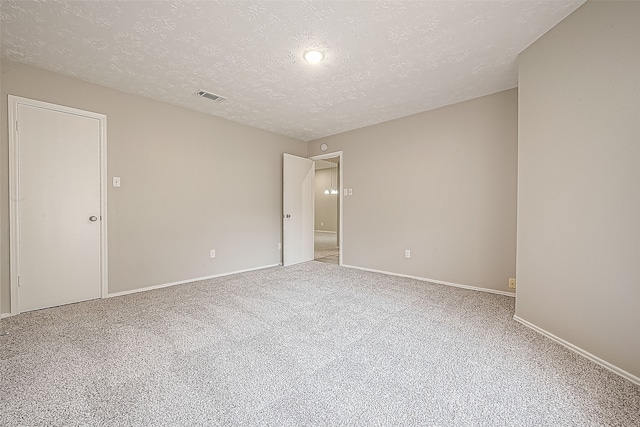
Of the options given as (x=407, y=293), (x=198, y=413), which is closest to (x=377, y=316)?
(x=407, y=293)

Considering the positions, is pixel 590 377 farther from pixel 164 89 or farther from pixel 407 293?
pixel 164 89

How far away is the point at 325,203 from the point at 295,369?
973 cm

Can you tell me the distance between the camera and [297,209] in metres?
5.30

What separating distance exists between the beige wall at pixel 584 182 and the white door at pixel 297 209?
3.65 m

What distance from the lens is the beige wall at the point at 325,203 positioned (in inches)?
436

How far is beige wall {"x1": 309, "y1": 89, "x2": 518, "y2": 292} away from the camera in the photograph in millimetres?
3275

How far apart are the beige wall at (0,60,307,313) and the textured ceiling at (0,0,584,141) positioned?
0.28m

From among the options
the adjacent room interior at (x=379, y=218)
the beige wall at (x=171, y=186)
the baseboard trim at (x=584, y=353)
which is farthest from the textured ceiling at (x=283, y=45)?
the baseboard trim at (x=584, y=353)

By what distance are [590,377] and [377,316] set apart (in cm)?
149

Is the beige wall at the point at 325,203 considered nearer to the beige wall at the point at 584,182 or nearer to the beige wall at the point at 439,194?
the beige wall at the point at 439,194

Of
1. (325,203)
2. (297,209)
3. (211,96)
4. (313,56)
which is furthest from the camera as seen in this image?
(325,203)

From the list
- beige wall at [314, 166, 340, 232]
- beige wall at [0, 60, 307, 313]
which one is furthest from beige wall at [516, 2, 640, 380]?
beige wall at [314, 166, 340, 232]

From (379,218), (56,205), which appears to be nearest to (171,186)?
(56,205)

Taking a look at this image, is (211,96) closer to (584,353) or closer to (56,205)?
(56,205)
